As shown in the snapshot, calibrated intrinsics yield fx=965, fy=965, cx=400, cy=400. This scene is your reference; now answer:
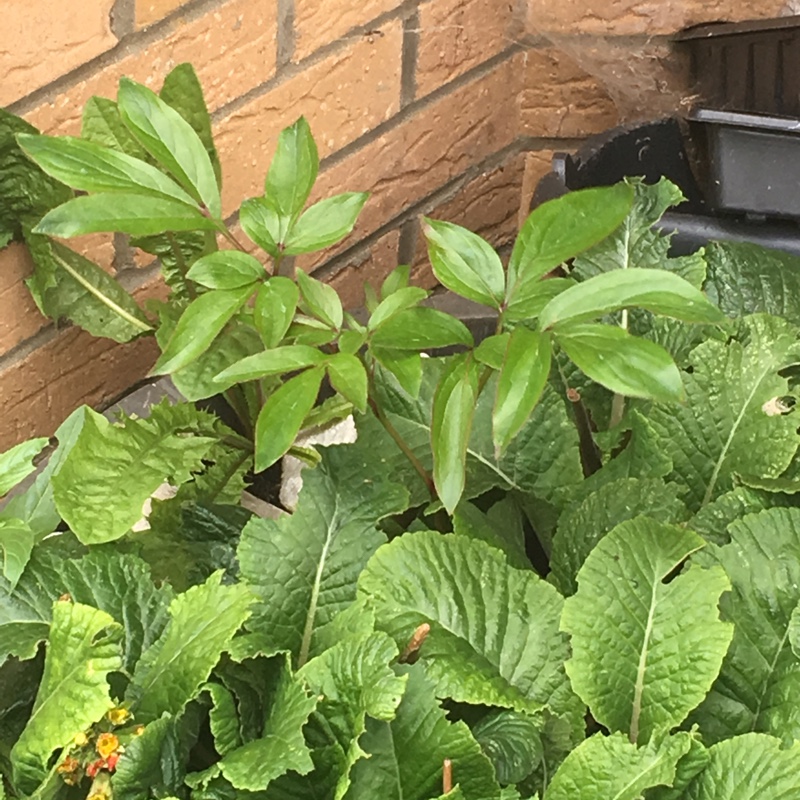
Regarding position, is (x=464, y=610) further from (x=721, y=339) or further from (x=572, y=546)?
(x=721, y=339)

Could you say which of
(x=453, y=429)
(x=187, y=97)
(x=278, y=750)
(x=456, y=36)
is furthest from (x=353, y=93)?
(x=278, y=750)

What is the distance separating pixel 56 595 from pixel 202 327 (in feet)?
0.61

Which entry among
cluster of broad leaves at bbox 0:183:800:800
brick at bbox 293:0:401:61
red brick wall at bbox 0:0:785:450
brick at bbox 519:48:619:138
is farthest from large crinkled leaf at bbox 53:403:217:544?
brick at bbox 519:48:619:138

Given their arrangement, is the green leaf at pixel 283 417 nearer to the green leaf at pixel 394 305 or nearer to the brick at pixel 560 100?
the green leaf at pixel 394 305

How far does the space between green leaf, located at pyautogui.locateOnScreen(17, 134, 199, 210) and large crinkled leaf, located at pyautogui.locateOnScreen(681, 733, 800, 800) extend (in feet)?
1.43

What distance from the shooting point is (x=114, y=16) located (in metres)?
0.78

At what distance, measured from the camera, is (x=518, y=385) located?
1.54ft

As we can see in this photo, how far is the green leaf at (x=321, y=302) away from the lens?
1.85 ft

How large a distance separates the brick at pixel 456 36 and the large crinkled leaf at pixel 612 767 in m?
0.77

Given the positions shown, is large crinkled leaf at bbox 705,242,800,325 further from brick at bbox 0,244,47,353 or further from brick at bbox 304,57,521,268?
brick at bbox 0,244,47,353

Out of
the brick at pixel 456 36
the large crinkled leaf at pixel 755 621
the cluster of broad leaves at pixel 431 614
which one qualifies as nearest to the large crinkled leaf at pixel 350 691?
the cluster of broad leaves at pixel 431 614

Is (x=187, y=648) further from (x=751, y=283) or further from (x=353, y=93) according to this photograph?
(x=353, y=93)

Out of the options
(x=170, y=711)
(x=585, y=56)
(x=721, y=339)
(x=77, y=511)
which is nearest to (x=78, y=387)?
(x=77, y=511)

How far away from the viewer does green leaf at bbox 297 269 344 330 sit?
56cm
